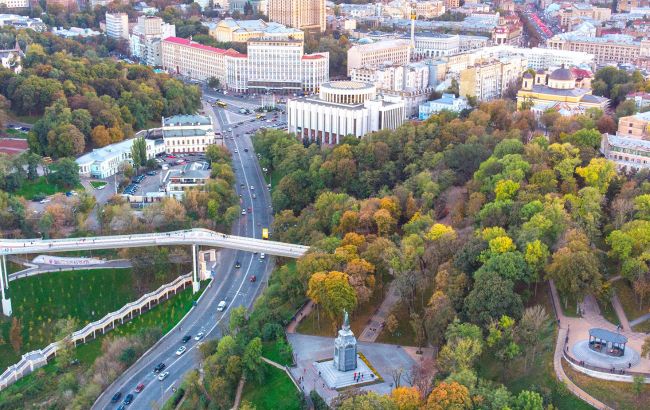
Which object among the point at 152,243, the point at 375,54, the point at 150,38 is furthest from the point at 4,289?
the point at 150,38

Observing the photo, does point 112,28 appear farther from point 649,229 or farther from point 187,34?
point 649,229

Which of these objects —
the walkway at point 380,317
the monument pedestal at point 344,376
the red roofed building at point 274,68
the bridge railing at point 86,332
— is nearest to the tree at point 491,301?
the walkway at point 380,317

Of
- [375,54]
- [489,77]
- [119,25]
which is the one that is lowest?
[489,77]

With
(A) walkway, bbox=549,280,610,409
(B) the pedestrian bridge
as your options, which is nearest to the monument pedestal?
(A) walkway, bbox=549,280,610,409

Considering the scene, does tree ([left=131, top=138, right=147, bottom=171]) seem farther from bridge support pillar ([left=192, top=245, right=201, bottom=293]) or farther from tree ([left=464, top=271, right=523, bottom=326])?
tree ([left=464, top=271, right=523, bottom=326])

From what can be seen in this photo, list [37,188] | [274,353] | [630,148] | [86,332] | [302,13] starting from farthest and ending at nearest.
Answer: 1. [302,13]
2. [37,188]
3. [630,148]
4. [86,332]
5. [274,353]

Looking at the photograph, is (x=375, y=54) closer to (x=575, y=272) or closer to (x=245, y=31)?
(x=245, y=31)

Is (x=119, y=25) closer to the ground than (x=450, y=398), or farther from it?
farther from it
